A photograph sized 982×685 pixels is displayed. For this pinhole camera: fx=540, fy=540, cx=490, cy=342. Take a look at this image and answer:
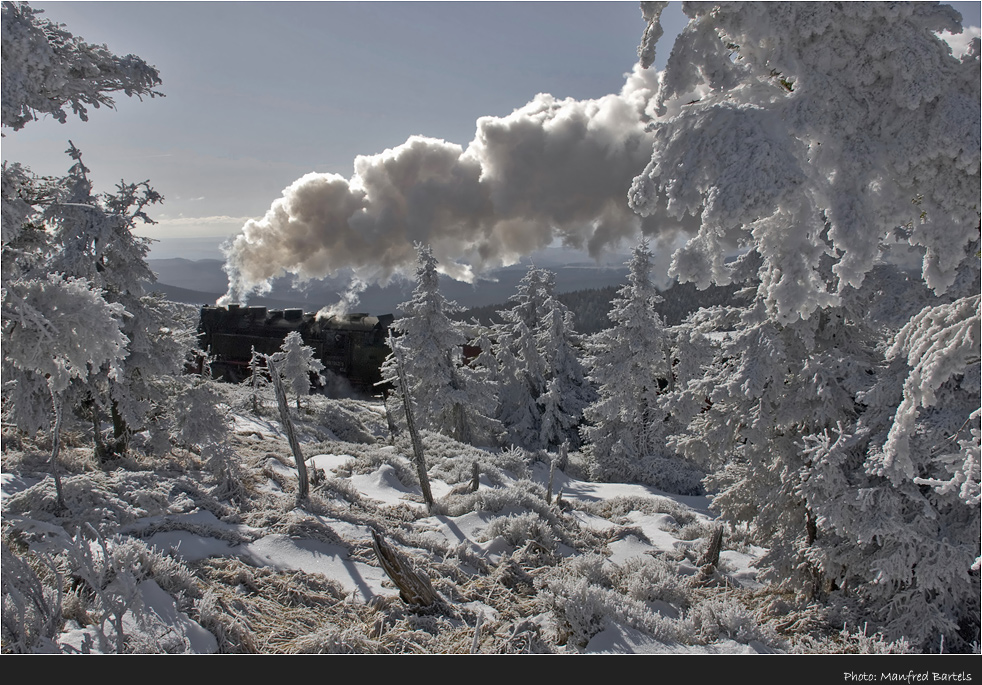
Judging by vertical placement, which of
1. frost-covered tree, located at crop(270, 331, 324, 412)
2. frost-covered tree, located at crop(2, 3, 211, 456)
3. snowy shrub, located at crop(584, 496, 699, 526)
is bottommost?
snowy shrub, located at crop(584, 496, 699, 526)

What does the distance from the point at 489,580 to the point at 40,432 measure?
12248 mm

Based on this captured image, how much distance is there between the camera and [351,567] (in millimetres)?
8117

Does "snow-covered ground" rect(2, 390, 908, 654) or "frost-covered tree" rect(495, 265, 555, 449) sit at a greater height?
"frost-covered tree" rect(495, 265, 555, 449)

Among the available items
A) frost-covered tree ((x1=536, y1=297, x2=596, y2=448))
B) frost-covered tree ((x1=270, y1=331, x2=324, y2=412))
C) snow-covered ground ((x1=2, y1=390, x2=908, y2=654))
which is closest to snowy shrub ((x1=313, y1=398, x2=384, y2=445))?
frost-covered tree ((x1=270, y1=331, x2=324, y2=412))

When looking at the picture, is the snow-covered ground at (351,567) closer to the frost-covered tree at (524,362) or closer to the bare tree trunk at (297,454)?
the bare tree trunk at (297,454)

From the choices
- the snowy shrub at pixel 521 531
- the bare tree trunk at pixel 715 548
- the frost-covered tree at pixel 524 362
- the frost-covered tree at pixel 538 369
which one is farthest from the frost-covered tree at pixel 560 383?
the bare tree trunk at pixel 715 548

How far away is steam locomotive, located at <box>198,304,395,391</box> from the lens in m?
31.1

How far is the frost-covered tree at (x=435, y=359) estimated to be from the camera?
22.9 m

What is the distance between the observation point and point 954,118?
3971 mm

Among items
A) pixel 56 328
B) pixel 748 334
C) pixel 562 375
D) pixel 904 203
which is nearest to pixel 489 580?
pixel 748 334

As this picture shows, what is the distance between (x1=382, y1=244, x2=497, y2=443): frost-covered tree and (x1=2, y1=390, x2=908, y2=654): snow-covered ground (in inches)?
333

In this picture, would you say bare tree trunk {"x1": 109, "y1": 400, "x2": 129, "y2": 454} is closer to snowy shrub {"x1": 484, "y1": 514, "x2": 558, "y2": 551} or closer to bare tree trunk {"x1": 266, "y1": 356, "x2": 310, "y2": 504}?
bare tree trunk {"x1": 266, "y1": 356, "x2": 310, "y2": 504}

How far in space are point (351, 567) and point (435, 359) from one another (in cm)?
1497

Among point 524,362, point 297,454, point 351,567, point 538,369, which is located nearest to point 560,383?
point 538,369
